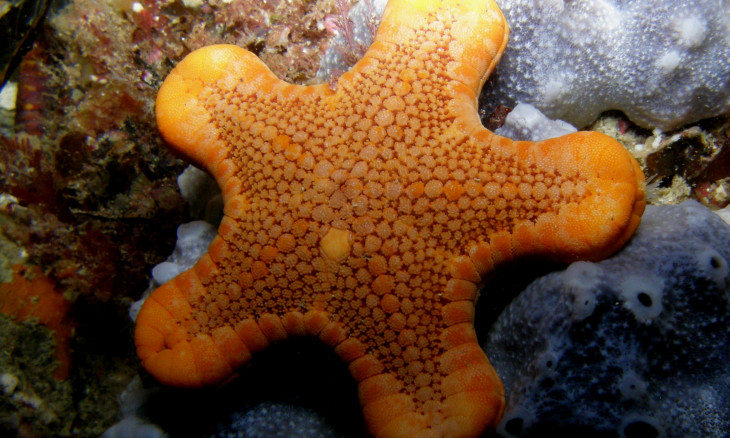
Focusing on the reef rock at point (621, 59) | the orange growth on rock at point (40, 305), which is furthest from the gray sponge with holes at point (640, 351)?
the orange growth on rock at point (40, 305)

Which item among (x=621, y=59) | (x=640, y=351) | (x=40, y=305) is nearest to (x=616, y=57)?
(x=621, y=59)

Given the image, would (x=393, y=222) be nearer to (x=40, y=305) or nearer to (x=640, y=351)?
(x=640, y=351)

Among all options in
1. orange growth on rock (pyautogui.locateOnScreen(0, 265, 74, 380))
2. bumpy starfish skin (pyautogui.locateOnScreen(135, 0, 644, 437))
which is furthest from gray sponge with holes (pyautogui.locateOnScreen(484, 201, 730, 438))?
orange growth on rock (pyautogui.locateOnScreen(0, 265, 74, 380))

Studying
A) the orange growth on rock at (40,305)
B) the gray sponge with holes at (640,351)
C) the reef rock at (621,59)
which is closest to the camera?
the gray sponge with holes at (640,351)

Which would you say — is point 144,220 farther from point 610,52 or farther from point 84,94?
point 610,52

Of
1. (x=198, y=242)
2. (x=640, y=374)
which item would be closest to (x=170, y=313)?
(x=198, y=242)

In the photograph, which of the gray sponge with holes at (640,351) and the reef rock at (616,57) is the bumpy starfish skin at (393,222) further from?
the reef rock at (616,57)
